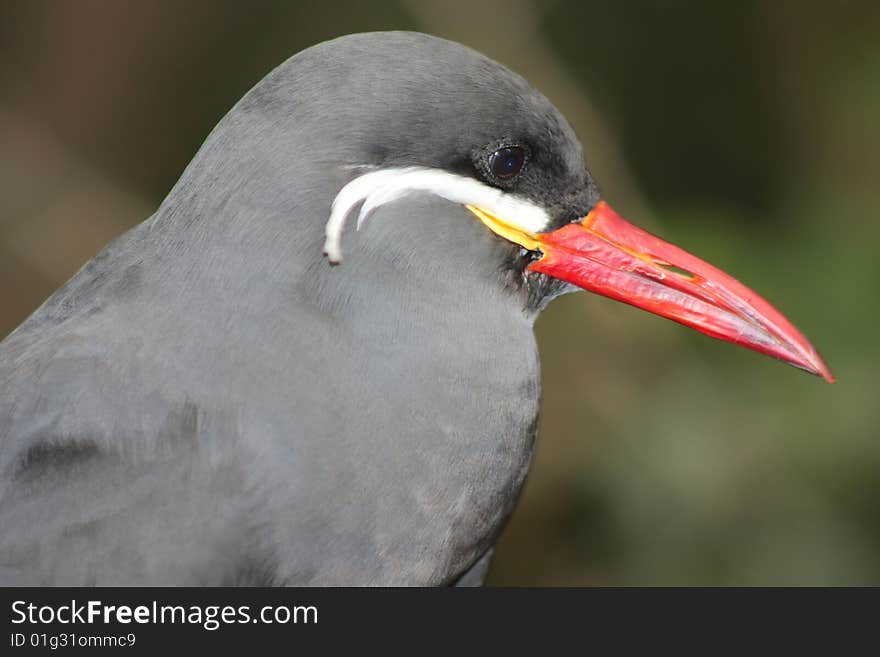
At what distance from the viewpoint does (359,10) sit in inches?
204

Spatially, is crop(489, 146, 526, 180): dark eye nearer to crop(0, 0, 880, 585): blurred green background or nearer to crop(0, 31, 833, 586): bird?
crop(0, 31, 833, 586): bird

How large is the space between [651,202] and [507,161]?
99.0 inches

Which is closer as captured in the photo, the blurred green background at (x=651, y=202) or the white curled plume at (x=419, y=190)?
the white curled plume at (x=419, y=190)

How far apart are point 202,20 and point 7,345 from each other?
3.32 m

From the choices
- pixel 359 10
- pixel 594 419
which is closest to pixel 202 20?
pixel 359 10

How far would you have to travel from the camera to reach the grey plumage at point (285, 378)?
2.04 m

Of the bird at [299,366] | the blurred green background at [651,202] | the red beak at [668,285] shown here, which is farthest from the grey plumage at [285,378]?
the blurred green background at [651,202]

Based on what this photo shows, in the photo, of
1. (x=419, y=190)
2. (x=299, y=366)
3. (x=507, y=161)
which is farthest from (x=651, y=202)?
(x=299, y=366)

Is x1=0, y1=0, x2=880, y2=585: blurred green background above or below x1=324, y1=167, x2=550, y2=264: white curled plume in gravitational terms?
below

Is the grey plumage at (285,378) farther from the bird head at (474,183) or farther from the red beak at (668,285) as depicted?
the red beak at (668,285)

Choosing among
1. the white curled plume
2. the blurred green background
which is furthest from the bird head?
the blurred green background

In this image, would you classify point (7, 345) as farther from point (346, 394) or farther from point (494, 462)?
point (494, 462)

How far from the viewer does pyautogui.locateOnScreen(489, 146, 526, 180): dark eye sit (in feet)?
7.29

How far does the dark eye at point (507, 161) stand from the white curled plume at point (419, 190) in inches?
1.3
